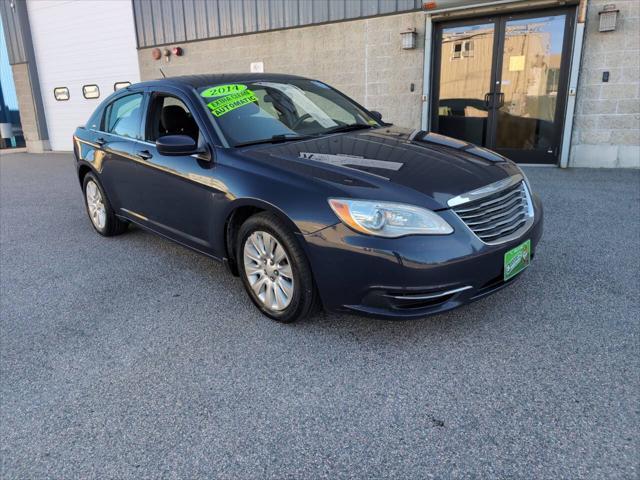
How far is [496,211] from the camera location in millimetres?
2816

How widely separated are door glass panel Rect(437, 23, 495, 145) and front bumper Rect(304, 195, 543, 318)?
6541mm

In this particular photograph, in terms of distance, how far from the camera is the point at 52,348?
2.99 m

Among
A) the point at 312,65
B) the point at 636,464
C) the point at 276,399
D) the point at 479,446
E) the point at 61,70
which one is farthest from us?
the point at 61,70

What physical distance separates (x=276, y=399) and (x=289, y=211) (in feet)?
3.35

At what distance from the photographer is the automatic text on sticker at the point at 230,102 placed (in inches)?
139

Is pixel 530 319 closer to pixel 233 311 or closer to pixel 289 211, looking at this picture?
pixel 289 211

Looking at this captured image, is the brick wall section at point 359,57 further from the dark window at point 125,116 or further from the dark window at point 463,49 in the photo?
the dark window at point 125,116

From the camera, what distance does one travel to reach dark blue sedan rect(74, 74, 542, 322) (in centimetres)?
256

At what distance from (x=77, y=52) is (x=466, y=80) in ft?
39.0

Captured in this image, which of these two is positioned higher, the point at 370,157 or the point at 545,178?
the point at 370,157

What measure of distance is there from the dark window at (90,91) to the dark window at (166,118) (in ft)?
39.8

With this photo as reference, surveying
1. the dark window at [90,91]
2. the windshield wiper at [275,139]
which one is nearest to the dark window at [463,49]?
the windshield wiper at [275,139]

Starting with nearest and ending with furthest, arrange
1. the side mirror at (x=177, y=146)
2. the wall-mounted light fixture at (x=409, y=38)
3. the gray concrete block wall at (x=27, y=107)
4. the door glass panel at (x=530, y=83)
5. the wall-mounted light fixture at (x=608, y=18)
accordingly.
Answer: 1. the side mirror at (x=177, y=146)
2. the wall-mounted light fixture at (x=608, y=18)
3. the door glass panel at (x=530, y=83)
4. the wall-mounted light fixture at (x=409, y=38)
5. the gray concrete block wall at (x=27, y=107)

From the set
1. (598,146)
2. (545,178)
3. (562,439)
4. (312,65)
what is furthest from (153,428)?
(312,65)
